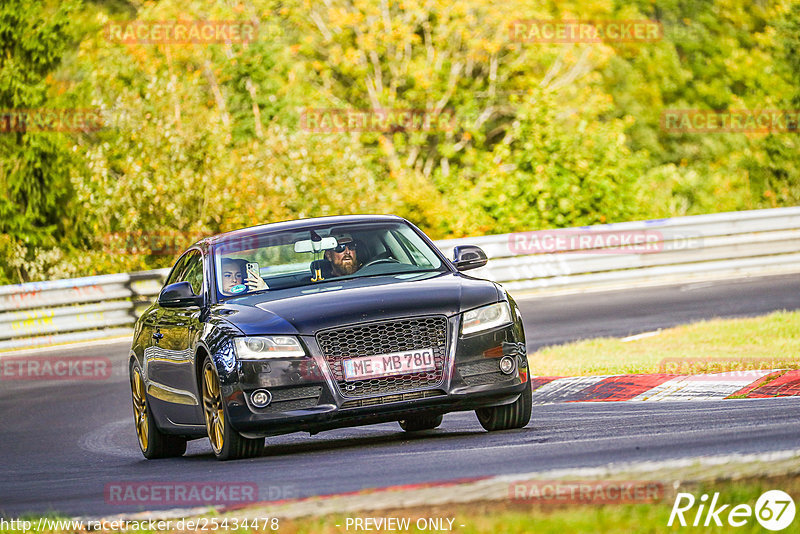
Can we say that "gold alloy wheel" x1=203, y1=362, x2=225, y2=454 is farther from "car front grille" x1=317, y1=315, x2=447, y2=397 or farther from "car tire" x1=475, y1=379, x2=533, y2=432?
"car tire" x1=475, y1=379, x2=533, y2=432

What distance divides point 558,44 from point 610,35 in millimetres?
12194

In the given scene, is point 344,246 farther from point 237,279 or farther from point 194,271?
point 194,271

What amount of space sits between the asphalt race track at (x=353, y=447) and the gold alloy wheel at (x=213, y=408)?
6.8 inches

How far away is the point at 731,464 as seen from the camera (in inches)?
217

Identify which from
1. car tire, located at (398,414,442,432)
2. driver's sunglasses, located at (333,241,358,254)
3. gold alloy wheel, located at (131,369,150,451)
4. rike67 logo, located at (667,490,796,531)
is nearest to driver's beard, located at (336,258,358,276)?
driver's sunglasses, located at (333,241,358,254)

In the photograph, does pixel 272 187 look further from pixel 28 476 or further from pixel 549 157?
pixel 28 476

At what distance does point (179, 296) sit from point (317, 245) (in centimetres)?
103

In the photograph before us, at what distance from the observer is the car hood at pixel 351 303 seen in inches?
323

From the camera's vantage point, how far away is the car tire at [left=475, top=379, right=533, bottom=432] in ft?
29.2

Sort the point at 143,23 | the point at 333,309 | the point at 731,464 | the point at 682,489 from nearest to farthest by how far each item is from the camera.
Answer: the point at 682,489
the point at 731,464
the point at 333,309
the point at 143,23

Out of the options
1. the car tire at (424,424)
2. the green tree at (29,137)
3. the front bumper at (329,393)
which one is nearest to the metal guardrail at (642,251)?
the green tree at (29,137)

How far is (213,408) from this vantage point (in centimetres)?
870

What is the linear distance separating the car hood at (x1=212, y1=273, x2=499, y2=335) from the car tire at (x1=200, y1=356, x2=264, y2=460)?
1.33 feet

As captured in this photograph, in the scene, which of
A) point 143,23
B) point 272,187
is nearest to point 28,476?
point 272,187
